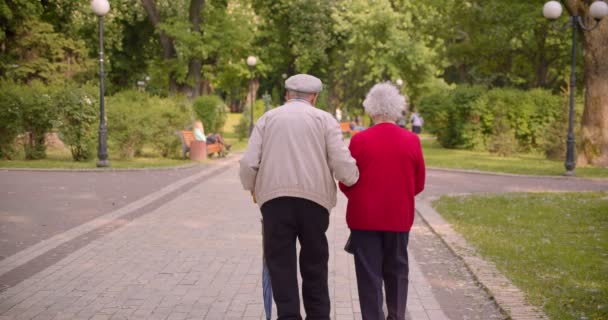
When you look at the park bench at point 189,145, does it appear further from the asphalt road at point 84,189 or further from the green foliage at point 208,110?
the green foliage at point 208,110

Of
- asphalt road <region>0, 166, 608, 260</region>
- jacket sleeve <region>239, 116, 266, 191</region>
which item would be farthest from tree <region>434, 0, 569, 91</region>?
jacket sleeve <region>239, 116, 266, 191</region>

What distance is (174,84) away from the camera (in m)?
33.0

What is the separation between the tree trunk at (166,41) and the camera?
31469 millimetres

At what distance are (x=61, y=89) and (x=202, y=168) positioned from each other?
169 inches

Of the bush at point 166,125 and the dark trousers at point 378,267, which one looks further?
the bush at point 166,125

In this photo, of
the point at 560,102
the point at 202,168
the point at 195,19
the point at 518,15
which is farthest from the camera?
the point at 195,19

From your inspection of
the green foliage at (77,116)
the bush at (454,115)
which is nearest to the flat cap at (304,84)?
the green foliage at (77,116)

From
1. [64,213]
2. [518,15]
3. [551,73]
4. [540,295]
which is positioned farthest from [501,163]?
[551,73]

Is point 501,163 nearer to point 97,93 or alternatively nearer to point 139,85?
point 97,93

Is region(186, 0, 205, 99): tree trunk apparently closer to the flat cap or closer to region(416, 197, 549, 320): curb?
region(416, 197, 549, 320): curb

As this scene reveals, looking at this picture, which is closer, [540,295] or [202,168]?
[540,295]

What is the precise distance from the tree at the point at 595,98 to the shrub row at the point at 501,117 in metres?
3.61

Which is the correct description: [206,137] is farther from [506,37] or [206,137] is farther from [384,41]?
[384,41]

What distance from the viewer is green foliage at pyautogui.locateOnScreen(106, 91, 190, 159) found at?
65.3ft
